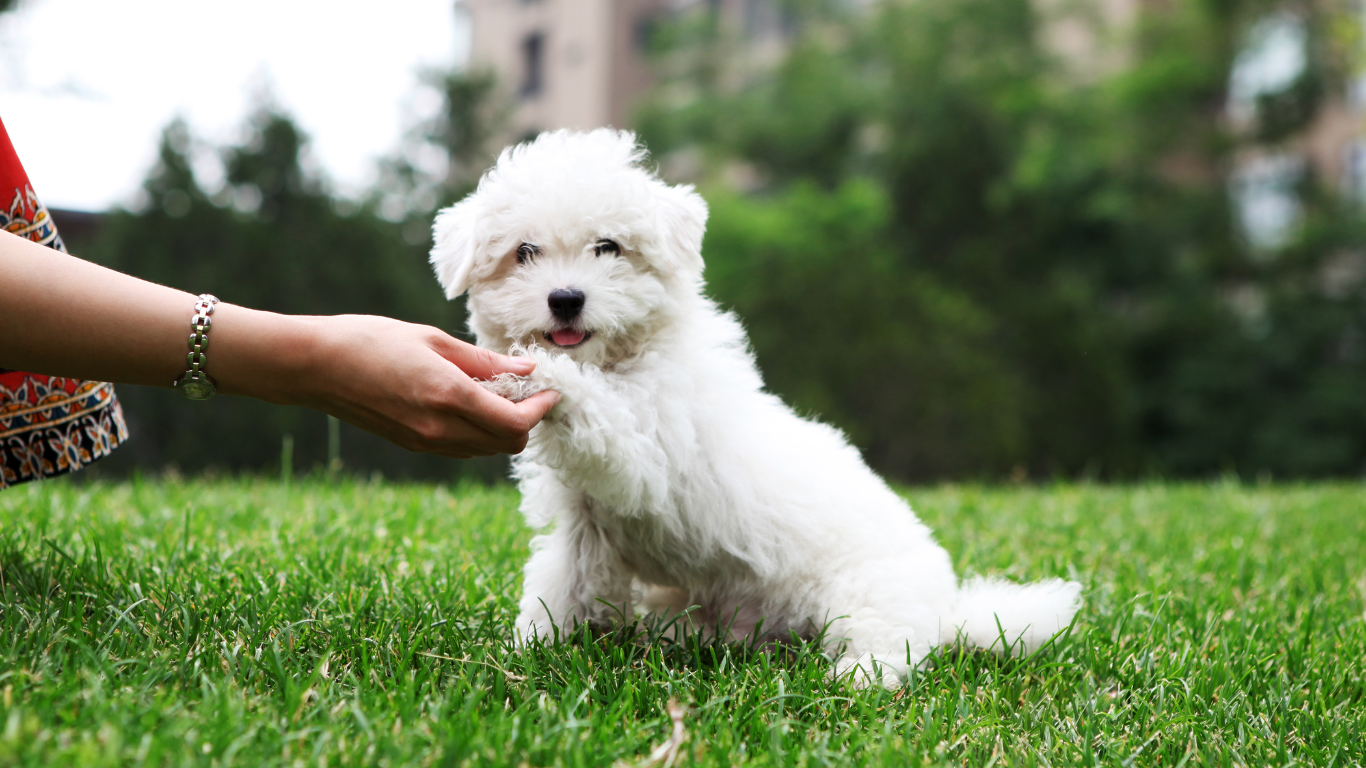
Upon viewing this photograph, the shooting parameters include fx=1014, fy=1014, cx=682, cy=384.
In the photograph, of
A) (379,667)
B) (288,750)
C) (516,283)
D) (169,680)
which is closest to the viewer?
(288,750)

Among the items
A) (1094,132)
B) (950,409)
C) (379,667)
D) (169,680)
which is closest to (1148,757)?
(379,667)

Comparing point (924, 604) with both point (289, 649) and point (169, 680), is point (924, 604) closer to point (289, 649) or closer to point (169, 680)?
point (289, 649)

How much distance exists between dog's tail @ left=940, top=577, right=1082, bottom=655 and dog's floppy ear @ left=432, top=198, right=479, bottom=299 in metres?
1.69

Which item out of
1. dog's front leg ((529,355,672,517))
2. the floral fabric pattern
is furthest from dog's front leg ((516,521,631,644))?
the floral fabric pattern

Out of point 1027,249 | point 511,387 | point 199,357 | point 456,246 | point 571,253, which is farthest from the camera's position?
point 1027,249

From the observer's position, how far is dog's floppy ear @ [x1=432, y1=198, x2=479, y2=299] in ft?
9.02

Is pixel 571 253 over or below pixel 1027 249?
below

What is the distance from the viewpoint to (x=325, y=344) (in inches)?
87.4

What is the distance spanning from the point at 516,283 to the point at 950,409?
1347 centimetres

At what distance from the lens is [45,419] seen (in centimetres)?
291

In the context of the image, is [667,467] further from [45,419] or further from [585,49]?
[585,49]

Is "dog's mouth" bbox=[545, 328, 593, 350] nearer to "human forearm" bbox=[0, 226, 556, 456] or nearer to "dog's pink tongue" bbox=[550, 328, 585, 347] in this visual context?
"dog's pink tongue" bbox=[550, 328, 585, 347]

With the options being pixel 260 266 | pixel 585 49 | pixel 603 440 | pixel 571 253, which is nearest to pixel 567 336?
pixel 571 253

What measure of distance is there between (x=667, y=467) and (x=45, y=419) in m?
Answer: 1.83
